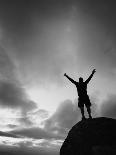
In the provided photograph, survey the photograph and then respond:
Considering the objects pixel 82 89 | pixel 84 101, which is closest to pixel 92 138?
pixel 84 101

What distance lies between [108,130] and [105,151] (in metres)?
2.07

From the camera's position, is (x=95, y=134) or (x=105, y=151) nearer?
(x=105, y=151)

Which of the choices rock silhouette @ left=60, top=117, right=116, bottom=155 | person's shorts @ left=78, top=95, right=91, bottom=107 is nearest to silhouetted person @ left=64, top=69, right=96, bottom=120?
person's shorts @ left=78, top=95, right=91, bottom=107

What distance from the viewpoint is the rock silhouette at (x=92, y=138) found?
621 inches

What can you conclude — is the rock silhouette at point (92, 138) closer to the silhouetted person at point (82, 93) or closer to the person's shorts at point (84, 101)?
the silhouetted person at point (82, 93)

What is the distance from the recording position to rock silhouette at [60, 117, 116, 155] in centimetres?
1577

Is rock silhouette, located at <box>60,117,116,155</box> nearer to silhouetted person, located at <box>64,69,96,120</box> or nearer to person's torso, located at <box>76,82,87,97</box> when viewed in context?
silhouetted person, located at <box>64,69,96,120</box>

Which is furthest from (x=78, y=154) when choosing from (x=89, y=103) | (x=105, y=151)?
(x=89, y=103)

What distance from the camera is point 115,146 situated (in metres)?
15.9

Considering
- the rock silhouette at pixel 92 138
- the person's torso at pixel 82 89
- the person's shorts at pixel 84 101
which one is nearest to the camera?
the rock silhouette at pixel 92 138

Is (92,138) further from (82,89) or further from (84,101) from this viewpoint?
(82,89)

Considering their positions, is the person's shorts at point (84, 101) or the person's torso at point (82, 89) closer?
the person's shorts at point (84, 101)

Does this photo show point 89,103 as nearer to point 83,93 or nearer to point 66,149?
point 83,93

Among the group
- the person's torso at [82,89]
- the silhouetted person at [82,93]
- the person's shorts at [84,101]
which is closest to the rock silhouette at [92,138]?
the silhouetted person at [82,93]
